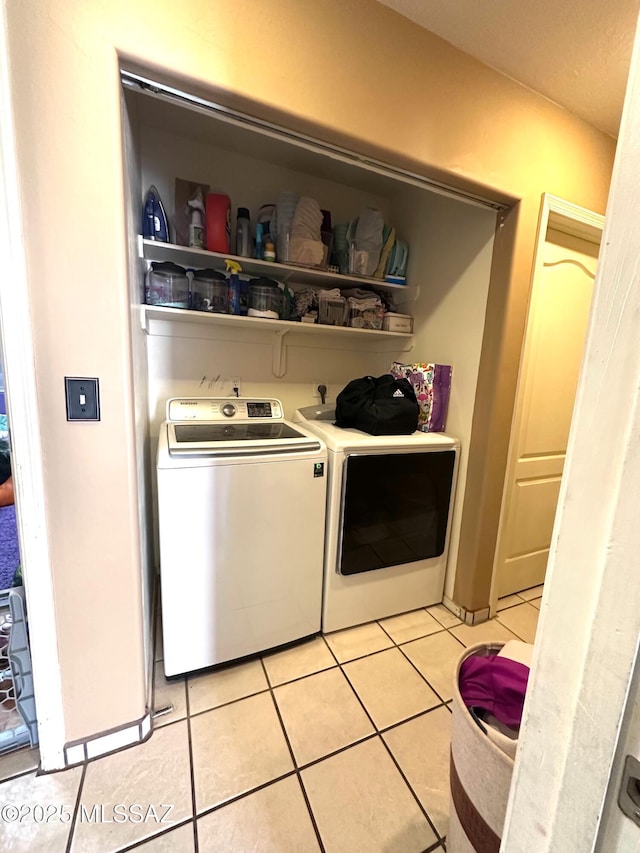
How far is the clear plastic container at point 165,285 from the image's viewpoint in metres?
1.70

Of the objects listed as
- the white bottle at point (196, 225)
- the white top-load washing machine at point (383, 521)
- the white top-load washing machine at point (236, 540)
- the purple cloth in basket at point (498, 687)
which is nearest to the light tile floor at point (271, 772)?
the white top-load washing machine at point (236, 540)

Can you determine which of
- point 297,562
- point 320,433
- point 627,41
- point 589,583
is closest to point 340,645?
point 297,562

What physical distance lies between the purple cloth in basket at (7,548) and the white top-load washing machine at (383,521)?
1625mm

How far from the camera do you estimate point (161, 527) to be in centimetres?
135

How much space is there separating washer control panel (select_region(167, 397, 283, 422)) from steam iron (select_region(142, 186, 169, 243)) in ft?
2.49

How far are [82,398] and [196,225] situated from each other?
1076 millimetres

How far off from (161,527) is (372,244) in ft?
5.72

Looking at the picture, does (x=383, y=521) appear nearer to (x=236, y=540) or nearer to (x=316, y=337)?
(x=236, y=540)

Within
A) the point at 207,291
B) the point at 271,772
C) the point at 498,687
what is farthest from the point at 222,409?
the point at 498,687

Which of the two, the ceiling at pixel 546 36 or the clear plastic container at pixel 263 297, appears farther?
the clear plastic container at pixel 263 297

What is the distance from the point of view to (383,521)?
1763 mm

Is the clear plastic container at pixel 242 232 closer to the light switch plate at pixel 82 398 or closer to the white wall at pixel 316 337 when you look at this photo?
the white wall at pixel 316 337

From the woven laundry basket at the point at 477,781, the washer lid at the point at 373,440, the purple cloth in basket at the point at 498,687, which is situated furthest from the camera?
the washer lid at the point at 373,440

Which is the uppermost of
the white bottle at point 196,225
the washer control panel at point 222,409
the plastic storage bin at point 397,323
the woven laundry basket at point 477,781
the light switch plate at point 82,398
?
the white bottle at point 196,225
